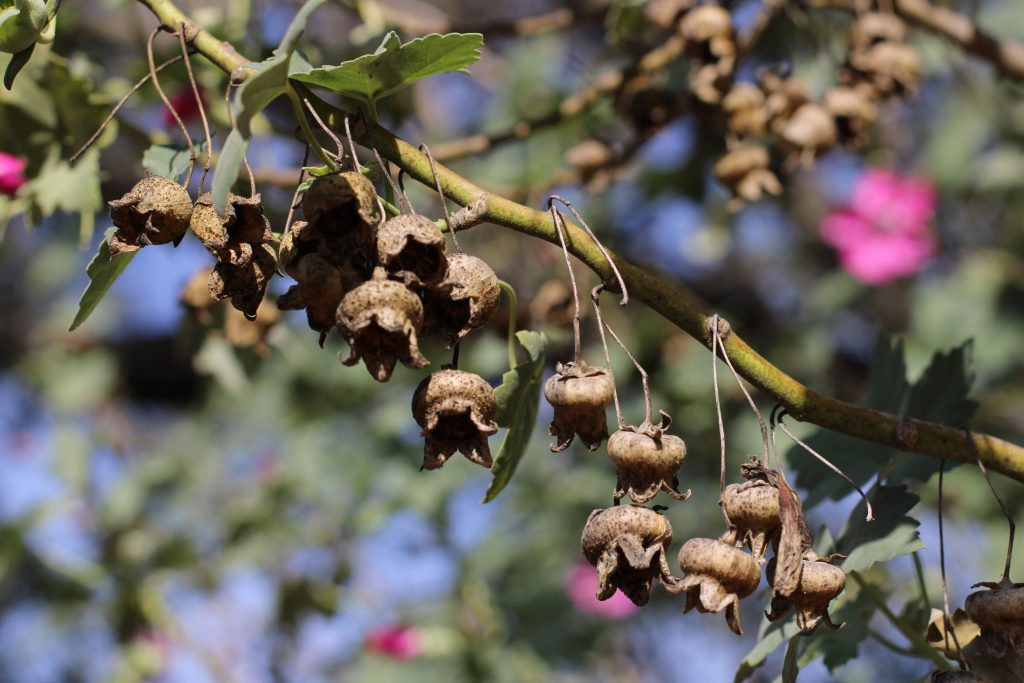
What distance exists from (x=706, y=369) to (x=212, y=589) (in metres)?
1.86

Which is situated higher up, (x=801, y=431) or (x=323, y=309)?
(x=323, y=309)

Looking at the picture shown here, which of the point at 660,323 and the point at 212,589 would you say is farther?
the point at 212,589

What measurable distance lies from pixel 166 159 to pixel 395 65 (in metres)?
0.41

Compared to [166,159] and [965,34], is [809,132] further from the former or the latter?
[166,159]

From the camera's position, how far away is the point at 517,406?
4.41 ft

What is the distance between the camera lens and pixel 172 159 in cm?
150

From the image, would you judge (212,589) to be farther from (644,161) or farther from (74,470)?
(644,161)

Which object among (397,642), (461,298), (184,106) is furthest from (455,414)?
(397,642)

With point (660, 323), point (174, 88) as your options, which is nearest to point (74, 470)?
point (174, 88)

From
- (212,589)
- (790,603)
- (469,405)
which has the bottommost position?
(212,589)

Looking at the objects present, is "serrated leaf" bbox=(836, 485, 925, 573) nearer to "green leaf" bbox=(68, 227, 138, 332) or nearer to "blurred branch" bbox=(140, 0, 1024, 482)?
"blurred branch" bbox=(140, 0, 1024, 482)

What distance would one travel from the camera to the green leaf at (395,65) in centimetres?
124

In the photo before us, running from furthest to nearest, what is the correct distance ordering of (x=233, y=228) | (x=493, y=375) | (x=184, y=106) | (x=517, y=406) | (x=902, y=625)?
(x=493, y=375), (x=184, y=106), (x=902, y=625), (x=517, y=406), (x=233, y=228)

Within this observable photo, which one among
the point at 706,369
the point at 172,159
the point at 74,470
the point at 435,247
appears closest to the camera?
the point at 435,247
